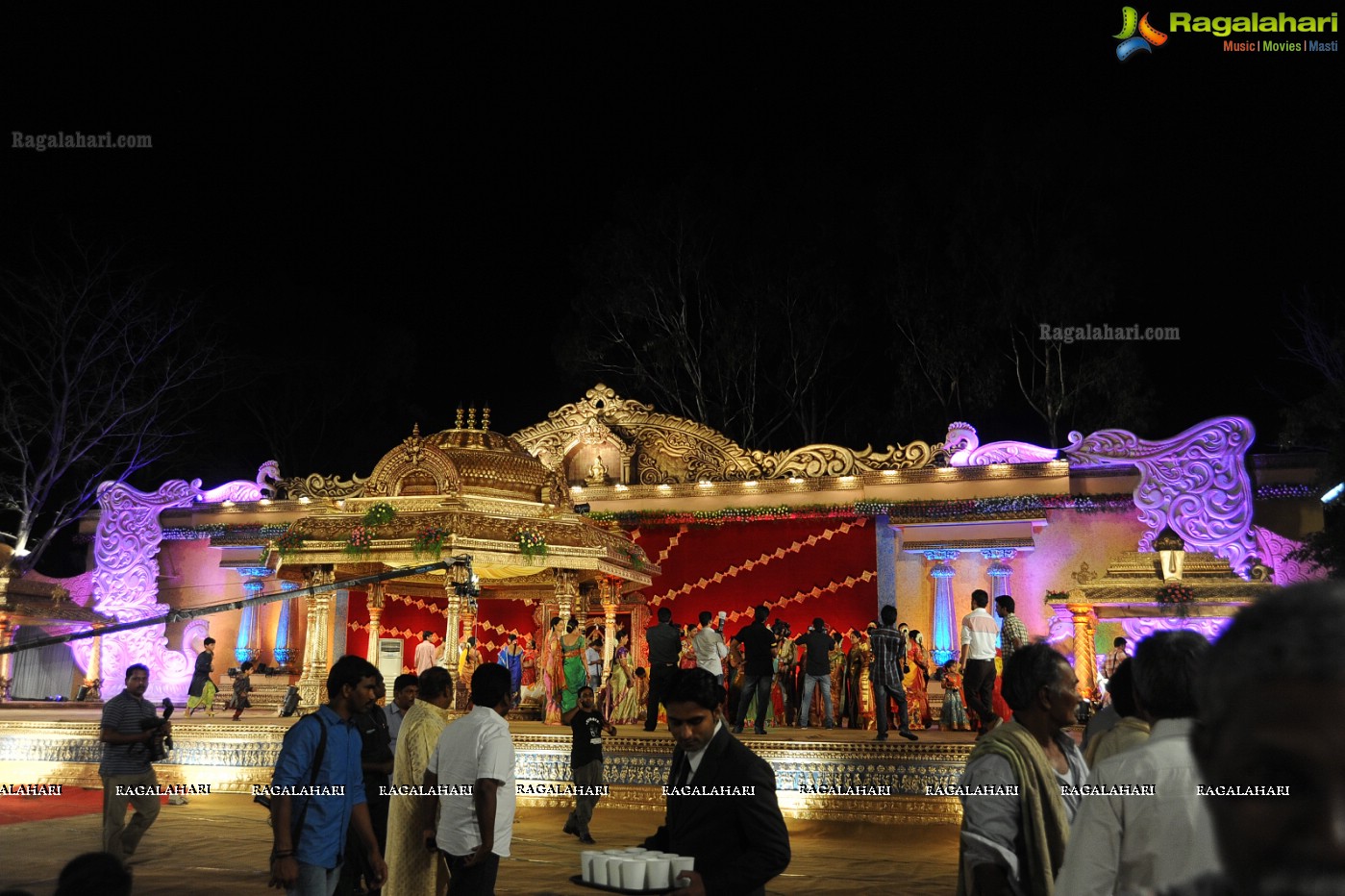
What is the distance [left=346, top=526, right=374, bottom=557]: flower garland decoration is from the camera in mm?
14406

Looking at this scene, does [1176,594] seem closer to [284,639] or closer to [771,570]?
[771,570]

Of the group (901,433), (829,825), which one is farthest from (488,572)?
(901,433)

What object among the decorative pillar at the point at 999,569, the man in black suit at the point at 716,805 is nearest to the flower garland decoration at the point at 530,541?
the decorative pillar at the point at 999,569

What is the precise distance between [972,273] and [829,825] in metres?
16.4

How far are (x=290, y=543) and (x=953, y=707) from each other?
879cm

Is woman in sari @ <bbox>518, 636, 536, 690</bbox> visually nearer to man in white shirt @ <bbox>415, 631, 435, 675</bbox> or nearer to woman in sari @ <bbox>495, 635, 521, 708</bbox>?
woman in sari @ <bbox>495, 635, 521, 708</bbox>

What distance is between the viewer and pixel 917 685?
15508mm

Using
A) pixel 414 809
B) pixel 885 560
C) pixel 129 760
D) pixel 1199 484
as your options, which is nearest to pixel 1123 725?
pixel 414 809

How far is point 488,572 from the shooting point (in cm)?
1758

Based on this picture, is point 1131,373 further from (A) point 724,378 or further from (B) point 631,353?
(B) point 631,353

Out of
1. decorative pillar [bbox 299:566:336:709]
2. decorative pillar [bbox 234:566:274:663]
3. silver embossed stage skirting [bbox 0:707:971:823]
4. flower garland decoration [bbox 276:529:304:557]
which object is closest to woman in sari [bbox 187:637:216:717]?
silver embossed stage skirting [bbox 0:707:971:823]

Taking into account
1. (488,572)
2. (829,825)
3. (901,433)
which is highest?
(901,433)

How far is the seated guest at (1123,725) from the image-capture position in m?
3.59

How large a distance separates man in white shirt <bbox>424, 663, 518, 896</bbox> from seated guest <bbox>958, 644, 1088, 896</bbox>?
2.32 m
